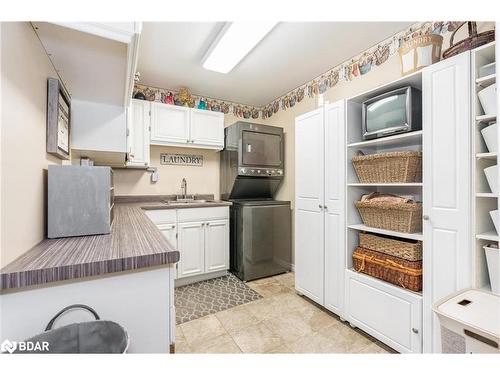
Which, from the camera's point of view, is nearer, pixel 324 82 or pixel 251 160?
pixel 324 82

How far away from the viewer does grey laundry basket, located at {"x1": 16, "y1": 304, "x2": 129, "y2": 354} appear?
682 mm

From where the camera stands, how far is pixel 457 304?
119 cm

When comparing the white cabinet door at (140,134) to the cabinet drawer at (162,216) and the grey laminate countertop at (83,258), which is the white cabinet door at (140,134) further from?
the grey laminate countertop at (83,258)

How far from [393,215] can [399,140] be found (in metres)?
0.58

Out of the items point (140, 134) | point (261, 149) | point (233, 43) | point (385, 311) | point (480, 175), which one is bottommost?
point (385, 311)

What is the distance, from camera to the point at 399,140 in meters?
1.82

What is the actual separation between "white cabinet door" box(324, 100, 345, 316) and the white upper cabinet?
5.24 ft

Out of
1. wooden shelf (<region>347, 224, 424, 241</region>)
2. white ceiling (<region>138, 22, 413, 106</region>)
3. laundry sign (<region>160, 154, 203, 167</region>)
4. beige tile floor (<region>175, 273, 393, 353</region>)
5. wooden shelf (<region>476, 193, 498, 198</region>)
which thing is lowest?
beige tile floor (<region>175, 273, 393, 353</region>)

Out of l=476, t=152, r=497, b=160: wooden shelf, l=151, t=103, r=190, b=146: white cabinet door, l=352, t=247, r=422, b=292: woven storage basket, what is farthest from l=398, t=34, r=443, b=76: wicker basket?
l=151, t=103, r=190, b=146: white cabinet door

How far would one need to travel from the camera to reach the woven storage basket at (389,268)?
158cm

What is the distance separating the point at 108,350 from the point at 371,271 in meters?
1.77

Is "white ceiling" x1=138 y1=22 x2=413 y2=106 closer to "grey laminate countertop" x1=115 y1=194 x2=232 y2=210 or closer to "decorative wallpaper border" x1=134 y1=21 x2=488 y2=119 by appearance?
"decorative wallpaper border" x1=134 y1=21 x2=488 y2=119

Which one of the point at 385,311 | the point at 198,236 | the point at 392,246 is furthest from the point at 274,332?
the point at 198,236

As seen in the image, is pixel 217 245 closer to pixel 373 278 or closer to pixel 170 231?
pixel 170 231
